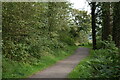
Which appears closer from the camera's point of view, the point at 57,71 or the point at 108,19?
the point at 57,71

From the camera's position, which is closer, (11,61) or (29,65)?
(11,61)

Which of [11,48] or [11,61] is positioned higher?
[11,48]

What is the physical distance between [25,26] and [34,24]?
3.13ft

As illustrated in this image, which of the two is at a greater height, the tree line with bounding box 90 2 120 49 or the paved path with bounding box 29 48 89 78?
the tree line with bounding box 90 2 120 49

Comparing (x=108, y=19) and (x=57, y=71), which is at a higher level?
(x=108, y=19)

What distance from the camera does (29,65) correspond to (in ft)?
42.3

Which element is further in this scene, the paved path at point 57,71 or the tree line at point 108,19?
the tree line at point 108,19

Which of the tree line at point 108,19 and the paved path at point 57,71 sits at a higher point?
the tree line at point 108,19

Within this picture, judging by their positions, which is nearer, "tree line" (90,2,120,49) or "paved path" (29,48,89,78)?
"paved path" (29,48,89,78)

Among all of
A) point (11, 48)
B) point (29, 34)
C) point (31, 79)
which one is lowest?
point (31, 79)

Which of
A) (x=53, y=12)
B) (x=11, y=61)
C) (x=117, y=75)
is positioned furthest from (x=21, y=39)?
(x=53, y=12)

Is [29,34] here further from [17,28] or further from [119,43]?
[119,43]

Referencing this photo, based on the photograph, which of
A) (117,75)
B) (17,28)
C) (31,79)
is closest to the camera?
(117,75)

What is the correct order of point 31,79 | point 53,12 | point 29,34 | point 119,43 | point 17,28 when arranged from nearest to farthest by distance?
point 31,79, point 17,28, point 29,34, point 119,43, point 53,12
